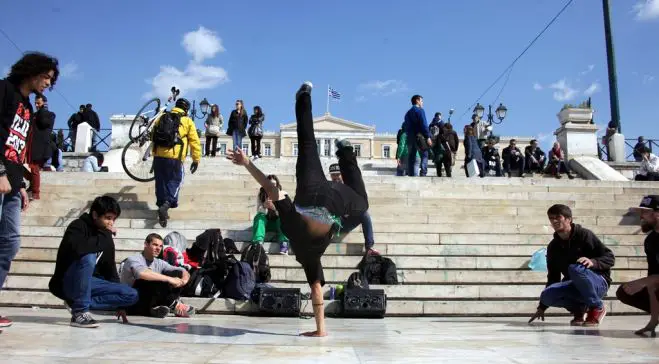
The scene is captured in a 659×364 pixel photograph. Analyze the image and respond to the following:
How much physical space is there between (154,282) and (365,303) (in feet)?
6.99

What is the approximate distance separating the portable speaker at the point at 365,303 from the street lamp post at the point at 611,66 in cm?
1521

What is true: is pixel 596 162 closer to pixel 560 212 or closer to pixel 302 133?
pixel 560 212

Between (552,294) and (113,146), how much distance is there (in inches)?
529

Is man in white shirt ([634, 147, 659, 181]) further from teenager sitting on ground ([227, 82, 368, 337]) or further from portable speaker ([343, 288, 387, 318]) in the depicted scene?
teenager sitting on ground ([227, 82, 368, 337])

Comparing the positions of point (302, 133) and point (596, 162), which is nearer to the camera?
point (302, 133)

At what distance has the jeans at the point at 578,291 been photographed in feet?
15.8

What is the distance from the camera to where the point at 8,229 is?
374 centimetres

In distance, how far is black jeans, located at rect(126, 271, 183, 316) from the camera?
5.31m

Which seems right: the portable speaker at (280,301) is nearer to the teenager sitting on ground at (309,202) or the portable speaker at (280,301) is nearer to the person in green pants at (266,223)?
the person in green pants at (266,223)

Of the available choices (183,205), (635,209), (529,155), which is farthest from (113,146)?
(635,209)

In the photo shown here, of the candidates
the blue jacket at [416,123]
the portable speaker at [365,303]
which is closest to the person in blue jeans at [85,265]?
the portable speaker at [365,303]

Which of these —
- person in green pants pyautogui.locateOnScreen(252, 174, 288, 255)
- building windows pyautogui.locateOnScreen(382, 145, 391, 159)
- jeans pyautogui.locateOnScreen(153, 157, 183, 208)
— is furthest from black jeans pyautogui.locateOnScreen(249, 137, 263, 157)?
building windows pyautogui.locateOnScreen(382, 145, 391, 159)

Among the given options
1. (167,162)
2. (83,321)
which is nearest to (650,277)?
(83,321)

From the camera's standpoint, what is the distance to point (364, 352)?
3.19 metres
